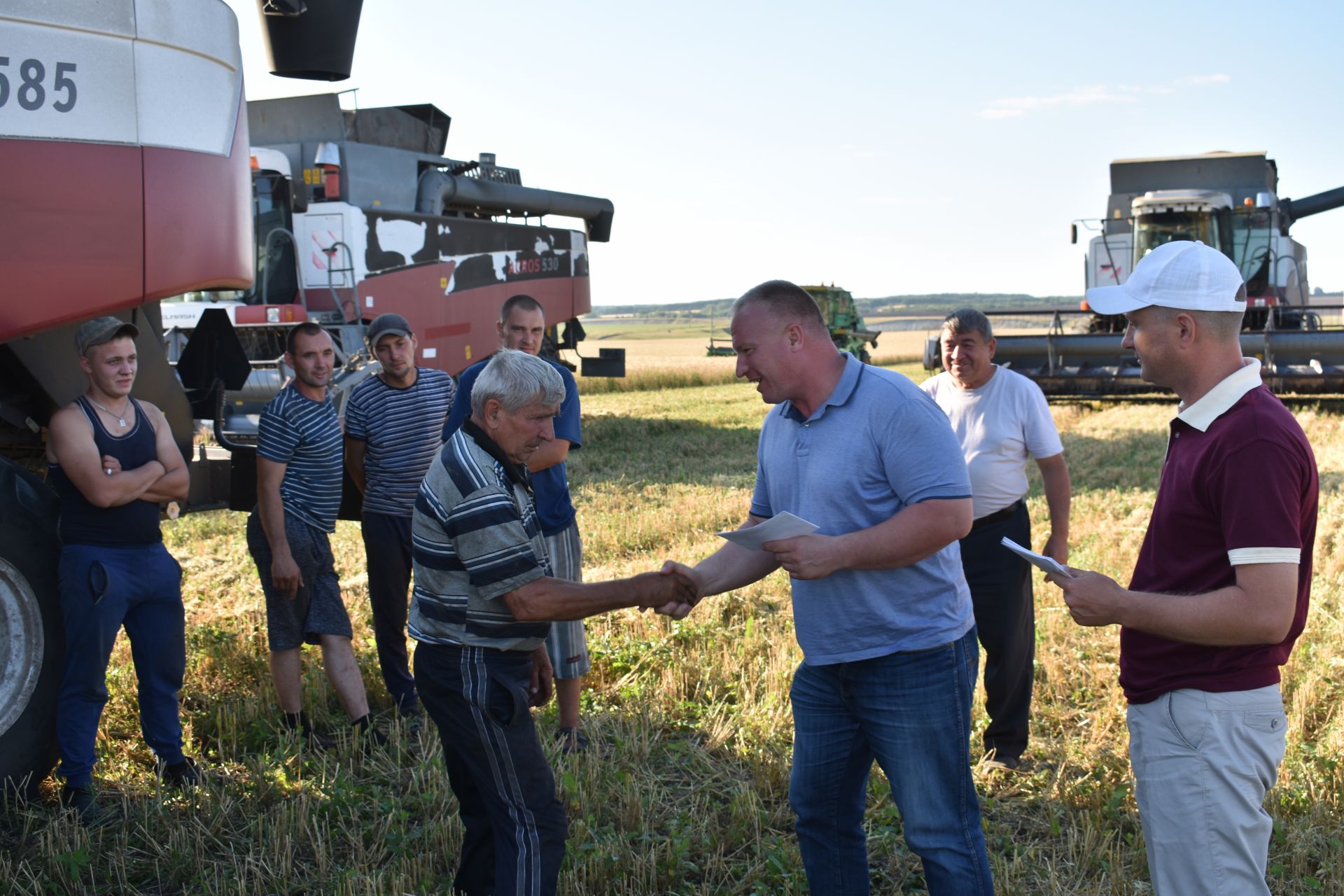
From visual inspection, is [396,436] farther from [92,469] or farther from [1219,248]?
[1219,248]

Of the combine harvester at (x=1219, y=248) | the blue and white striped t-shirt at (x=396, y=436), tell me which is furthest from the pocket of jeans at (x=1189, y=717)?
the combine harvester at (x=1219, y=248)

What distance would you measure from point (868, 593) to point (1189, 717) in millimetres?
744

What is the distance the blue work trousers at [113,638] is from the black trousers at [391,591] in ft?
2.89

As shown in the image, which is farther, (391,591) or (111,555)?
(391,591)

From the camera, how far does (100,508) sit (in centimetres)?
391

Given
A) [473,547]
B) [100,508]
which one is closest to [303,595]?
[100,508]

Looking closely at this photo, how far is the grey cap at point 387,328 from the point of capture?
4781 mm

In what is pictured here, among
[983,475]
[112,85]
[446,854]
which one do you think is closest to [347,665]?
[446,854]

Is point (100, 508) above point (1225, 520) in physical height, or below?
below

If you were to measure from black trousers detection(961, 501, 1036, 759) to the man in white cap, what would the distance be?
191cm

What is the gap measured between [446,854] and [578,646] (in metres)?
1.11

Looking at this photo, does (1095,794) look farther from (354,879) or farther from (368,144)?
(368,144)

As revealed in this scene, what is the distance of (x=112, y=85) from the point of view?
3574mm

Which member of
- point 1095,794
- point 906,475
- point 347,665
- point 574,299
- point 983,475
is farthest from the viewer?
point 574,299
